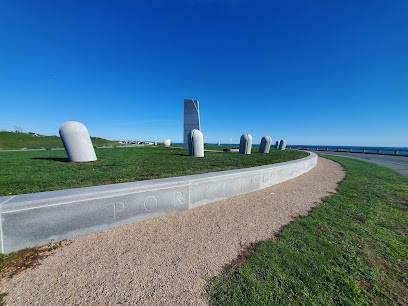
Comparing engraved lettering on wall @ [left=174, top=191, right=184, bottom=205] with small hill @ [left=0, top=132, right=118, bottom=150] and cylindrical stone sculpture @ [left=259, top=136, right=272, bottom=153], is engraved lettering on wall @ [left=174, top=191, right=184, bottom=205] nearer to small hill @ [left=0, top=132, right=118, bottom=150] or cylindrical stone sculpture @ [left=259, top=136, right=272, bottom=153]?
cylindrical stone sculpture @ [left=259, top=136, right=272, bottom=153]

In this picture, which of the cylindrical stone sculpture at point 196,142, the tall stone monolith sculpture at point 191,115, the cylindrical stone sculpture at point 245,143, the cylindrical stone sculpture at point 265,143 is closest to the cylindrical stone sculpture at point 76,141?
the cylindrical stone sculpture at point 196,142

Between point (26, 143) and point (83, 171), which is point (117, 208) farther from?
point (26, 143)

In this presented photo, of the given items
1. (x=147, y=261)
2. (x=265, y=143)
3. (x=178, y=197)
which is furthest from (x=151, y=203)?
(x=265, y=143)

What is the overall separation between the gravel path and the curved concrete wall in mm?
209

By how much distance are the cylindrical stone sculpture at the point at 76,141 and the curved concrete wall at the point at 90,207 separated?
22.1 feet

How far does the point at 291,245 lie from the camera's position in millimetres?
2734

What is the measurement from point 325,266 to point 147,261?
2.61m

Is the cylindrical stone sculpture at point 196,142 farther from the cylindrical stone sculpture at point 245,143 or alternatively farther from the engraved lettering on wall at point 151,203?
the engraved lettering on wall at point 151,203

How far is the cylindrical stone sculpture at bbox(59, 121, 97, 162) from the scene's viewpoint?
8180mm

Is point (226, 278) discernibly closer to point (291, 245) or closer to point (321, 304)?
point (321, 304)

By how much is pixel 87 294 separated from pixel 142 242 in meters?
1.00

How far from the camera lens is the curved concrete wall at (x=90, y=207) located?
7.92 feet

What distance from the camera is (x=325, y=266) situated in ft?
7.50

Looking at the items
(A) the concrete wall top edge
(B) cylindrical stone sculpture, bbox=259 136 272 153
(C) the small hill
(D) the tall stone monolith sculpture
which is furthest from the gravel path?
(C) the small hill
